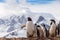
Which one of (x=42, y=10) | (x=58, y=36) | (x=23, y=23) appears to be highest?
(x=42, y=10)

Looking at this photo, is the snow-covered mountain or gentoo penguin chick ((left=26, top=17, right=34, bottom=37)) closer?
gentoo penguin chick ((left=26, top=17, right=34, bottom=37))

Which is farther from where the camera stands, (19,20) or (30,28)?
(19,20)

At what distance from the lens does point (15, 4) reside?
101 inches

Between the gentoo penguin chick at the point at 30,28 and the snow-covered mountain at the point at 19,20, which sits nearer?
the gentoo penguin chick at the point at 30,28

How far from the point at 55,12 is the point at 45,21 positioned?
17 cm

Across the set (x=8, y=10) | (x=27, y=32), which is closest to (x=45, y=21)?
(x=27, y=32)

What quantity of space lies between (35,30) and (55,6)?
44 cm

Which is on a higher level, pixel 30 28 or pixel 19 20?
pixel 19 20

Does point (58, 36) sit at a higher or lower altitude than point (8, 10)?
lower

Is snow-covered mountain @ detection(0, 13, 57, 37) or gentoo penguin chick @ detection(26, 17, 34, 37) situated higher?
snow-covered mountain @ detection(0, 13, 57, 37)

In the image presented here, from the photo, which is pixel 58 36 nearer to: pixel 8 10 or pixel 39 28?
pixel 39 28

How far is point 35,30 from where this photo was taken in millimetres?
2352

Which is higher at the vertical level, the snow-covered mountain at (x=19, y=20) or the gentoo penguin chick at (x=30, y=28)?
the snow-covered mountain at (x=19, y=20)

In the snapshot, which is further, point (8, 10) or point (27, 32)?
→ point (8, 10)
